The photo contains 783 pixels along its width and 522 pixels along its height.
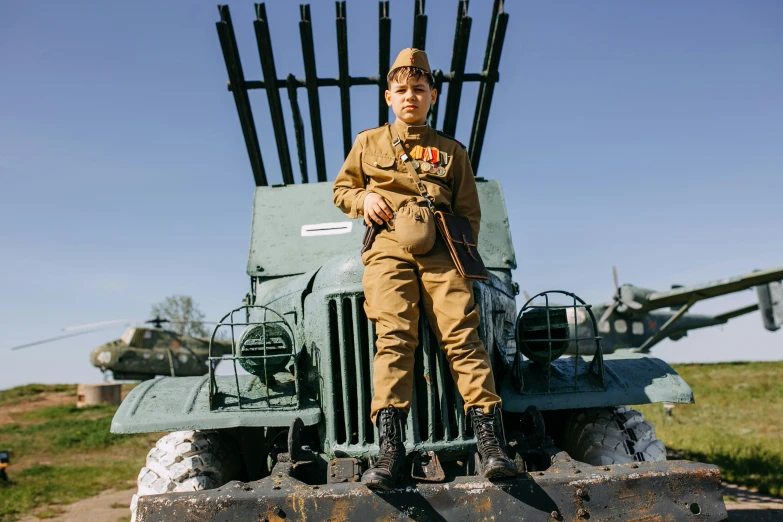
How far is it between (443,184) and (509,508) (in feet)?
5.06

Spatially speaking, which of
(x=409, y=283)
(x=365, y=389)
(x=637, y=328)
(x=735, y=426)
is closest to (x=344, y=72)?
(x=409, y=283)

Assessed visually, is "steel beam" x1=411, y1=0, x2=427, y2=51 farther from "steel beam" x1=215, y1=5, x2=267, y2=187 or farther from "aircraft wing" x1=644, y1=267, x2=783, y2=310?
"aircraft wing" x1=644, y1=267, x2=783, y2=310

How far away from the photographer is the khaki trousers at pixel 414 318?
3008 mm

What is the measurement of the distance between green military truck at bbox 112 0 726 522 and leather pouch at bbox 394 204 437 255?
35 cm

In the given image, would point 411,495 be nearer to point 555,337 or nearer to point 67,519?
point 555,337

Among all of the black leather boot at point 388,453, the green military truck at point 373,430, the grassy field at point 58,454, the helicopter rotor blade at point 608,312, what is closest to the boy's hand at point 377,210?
the green military truck at point 373,430

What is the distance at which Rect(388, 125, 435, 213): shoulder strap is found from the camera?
11.0ft

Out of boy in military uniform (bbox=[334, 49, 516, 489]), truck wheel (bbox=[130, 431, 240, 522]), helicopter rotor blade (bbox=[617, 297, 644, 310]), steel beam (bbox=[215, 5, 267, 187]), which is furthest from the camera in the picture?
helicopter rotor blade (bbox=[617, 297, 644, 310])

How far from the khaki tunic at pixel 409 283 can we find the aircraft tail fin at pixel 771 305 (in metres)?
19.5

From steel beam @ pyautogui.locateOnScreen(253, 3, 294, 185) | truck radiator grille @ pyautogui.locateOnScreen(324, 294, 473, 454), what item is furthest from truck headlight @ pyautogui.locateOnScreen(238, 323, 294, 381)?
steel beam @ pyautogui.locateOnScreen(253, 3, 294, 185)

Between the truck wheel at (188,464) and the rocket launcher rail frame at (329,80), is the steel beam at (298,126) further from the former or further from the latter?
the truck wheel at (188,464)

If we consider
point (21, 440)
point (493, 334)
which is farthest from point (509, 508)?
point (21, 440)

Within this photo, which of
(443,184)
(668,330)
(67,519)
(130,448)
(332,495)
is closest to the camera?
(332,495)

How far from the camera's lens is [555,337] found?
382 centimetres
